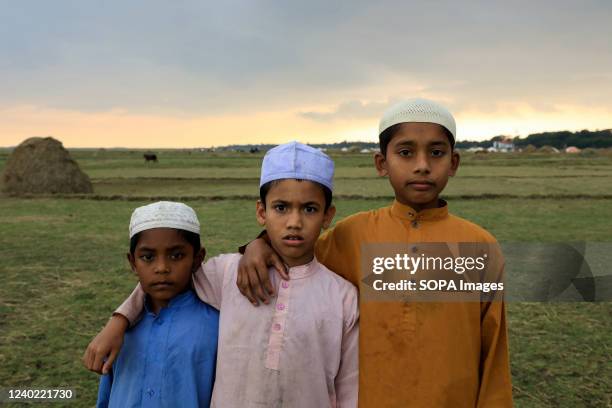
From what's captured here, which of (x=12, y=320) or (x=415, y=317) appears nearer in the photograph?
(x=415, y=317)

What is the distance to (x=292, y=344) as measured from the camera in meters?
1.66

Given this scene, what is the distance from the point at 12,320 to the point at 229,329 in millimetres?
3298

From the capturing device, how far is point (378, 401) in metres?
1.77

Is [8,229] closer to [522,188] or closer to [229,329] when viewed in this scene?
[229,329]

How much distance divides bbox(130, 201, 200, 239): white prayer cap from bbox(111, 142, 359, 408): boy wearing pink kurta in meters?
0.23

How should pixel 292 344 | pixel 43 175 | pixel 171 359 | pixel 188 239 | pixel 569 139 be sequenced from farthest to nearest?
pixel 569 139 < pixel 43 175 < pixel 188 239 < pixel 171 359 < pixel 292 344

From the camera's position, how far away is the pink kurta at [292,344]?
1.66 meters

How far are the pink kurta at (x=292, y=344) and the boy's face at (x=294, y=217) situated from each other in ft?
0.29

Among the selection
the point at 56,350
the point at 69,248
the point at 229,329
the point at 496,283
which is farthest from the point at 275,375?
the point at 69,248

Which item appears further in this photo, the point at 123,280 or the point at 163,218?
the point at 123,280

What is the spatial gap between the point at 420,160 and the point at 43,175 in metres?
15.0

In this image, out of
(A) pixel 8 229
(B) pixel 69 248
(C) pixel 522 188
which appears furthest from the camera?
(C) pixel 522 188

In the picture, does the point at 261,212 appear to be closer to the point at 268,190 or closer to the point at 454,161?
the point at 268,190

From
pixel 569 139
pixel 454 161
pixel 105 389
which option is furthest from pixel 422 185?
pixel 569 139
